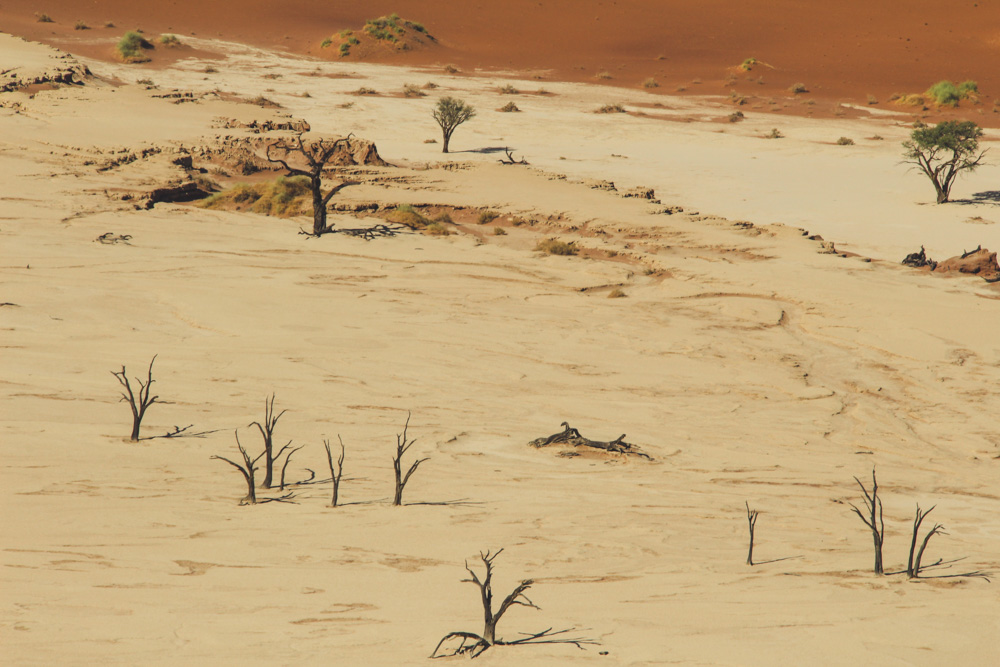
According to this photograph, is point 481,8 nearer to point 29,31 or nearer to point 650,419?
point 29,31

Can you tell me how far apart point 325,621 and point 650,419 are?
217 inches

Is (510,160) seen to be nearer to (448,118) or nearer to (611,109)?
(448,118)

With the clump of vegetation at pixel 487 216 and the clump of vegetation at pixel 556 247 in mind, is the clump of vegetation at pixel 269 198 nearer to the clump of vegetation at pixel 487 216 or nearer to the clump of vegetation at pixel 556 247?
the clump of vegetation at pixel 487 216

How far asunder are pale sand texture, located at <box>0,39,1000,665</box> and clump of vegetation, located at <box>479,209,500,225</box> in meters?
0.85

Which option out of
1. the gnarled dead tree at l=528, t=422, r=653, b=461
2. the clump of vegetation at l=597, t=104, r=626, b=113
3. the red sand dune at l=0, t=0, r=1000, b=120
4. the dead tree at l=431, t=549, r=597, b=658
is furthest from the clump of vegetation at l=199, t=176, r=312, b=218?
the red sand dune at l=0, t=0, r=1000, b=120

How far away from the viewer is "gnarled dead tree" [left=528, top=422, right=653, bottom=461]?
756cm

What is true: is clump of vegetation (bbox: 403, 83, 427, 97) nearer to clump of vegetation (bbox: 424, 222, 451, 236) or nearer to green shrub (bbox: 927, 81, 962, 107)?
clump of vegetation (bbox: 424, 222, 451, 236)

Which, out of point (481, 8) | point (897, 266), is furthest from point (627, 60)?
point (897, 266)

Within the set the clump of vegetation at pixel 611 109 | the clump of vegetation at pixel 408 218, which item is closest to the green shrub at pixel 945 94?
the clump of vegetation at pixel 611 109

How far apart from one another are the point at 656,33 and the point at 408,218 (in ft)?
140

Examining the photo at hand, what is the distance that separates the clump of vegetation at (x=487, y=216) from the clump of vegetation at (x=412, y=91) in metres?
17.6

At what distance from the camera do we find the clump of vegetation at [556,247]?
53.8 ft

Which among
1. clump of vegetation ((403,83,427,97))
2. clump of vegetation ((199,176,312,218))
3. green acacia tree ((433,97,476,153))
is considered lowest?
clump of vegetation ((199,176,312,218))

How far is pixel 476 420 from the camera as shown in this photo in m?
8.39
